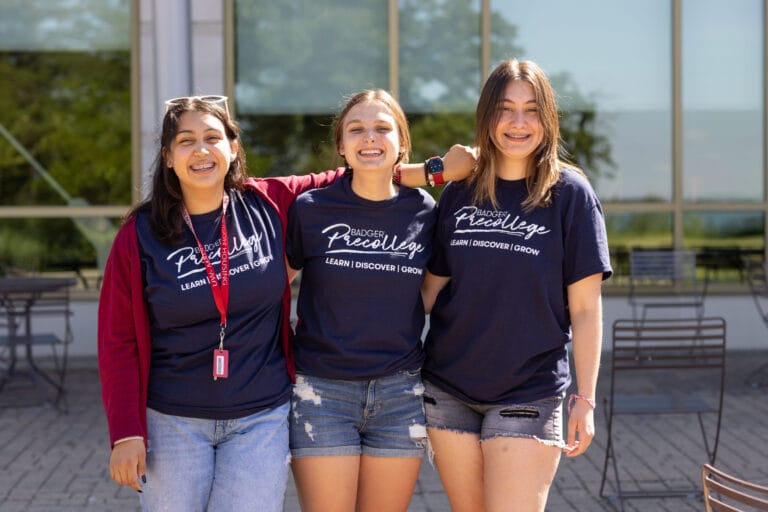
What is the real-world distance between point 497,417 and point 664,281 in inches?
245

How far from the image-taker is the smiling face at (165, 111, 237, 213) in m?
2.46

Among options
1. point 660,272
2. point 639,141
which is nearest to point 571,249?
point 660,272

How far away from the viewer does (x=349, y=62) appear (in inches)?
332

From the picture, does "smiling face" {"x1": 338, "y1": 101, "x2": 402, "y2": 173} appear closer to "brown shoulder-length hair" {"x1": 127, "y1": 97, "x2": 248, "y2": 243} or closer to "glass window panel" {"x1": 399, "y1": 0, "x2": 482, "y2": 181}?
"brown shoulder-length hair" {"x1": 127, "y1": 97, "x2": 248, "y2": 243}

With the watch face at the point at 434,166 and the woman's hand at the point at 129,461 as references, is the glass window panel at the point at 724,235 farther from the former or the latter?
the woman's hand at the point at 129,461

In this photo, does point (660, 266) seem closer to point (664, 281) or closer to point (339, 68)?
point (664, 281)

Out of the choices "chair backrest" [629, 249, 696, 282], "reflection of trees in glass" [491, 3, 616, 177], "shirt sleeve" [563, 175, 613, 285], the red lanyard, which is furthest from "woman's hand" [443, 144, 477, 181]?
"reflection of trees in glass" [491, 3, 616, 177]

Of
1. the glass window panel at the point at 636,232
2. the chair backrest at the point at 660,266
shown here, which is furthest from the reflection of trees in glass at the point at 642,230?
the chair backrest at the point at 660,266

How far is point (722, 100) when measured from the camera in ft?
28.4

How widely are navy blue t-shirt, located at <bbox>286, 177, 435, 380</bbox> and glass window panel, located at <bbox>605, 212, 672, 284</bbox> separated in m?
6.20

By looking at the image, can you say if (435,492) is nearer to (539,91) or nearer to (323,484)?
(323,484)

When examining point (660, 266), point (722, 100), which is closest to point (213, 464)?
point (660, 266)

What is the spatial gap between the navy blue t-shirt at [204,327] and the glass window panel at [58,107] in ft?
20.1

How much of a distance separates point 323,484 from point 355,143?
0.99 meters
